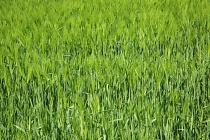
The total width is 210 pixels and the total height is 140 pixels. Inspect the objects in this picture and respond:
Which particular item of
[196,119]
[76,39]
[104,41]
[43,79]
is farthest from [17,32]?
[196,119]

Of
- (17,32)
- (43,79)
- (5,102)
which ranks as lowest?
(5,102)

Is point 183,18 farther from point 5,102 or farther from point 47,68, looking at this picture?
point 5,102

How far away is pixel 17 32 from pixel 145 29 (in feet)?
3.90

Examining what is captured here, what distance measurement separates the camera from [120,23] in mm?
2730

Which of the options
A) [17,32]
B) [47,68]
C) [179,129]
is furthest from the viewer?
[17,32]

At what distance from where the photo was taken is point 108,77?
156 centimetres

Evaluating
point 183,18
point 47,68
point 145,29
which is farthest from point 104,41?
point 183,18

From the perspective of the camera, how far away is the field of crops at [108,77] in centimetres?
125

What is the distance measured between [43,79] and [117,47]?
874mm

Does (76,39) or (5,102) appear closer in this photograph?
(5,102)

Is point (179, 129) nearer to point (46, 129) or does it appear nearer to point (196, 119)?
point (196, 119)

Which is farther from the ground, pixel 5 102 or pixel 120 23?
pixel 120 23

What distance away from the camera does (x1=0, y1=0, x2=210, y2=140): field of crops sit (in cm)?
125

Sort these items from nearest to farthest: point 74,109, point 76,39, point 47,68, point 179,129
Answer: point 179,129, point 74,109, point 47,68, point 76,39
